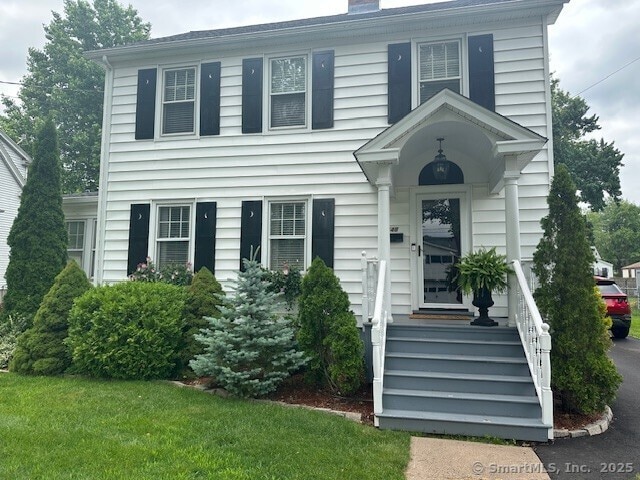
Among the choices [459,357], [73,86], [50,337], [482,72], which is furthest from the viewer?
[73,86]

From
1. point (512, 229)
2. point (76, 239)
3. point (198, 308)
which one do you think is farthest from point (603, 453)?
point (76, 239)

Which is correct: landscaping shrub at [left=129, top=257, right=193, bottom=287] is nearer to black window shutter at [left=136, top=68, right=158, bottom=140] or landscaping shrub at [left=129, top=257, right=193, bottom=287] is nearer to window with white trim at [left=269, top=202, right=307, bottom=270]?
window with white trim at [left=269, top=202, right=307, bottom=270]

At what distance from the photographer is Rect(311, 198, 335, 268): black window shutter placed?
692cm

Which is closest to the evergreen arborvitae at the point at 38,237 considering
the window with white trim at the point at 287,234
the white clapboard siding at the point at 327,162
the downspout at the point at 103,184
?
the downspout at the point at 103,184

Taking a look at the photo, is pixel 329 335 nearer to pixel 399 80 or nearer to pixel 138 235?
pixel 399 80

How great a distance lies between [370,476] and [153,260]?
19.7 ft

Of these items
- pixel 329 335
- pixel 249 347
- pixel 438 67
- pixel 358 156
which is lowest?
pixel 249 347

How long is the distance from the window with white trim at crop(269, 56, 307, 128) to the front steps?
4.30 metres

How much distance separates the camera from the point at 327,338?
4.93 metres

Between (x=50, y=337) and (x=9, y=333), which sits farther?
(x=9, y=333)

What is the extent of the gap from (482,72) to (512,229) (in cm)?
295

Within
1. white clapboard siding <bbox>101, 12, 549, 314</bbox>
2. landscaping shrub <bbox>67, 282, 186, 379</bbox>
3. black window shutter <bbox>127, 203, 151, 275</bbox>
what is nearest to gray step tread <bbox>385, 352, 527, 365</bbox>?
white clapboard siding <bbox>101, 12, 549, 314</bbox>

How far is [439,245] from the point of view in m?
6.76

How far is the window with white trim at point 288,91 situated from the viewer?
7406 millimetres
